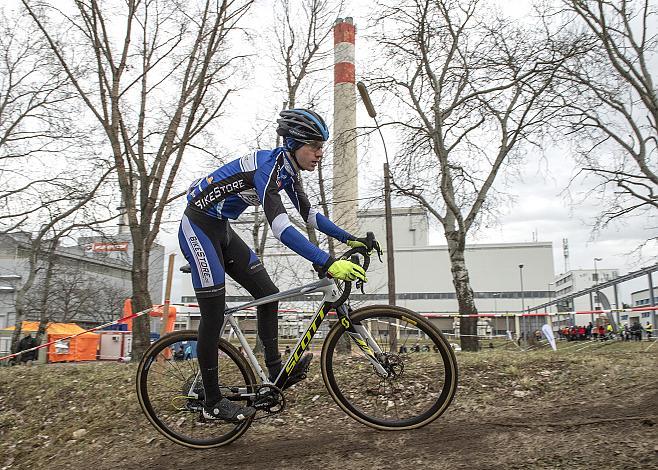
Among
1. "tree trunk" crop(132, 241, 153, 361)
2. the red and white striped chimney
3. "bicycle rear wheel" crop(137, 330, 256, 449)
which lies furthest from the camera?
the red and white striped chimney

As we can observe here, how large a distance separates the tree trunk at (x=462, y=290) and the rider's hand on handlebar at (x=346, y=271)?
38.3 ft

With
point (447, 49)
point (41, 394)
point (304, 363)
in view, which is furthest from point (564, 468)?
point (447, 49)

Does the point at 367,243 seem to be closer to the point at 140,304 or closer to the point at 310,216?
the point at 310,216

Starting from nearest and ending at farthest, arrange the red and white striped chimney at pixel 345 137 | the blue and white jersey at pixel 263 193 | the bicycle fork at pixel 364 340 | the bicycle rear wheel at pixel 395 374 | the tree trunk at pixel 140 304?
the blue and white jersey at pixel 263 193
the bicycle rear wheel at pixel 395 374
the bicycle fork at pixel 364 340
the tree trunk at pixel 140 304
the red and white striped chimney at pixel 345 137

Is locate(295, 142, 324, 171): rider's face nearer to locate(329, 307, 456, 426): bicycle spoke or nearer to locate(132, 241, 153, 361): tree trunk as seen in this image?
locate(329, 307, 456, 426): bicycle spoke

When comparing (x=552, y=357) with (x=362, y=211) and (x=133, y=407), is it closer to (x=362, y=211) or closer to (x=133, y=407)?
(x=133, y=407)

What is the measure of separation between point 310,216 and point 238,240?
27.0 inches

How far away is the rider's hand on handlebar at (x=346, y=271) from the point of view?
3.63m

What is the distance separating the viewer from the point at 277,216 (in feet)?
12.4

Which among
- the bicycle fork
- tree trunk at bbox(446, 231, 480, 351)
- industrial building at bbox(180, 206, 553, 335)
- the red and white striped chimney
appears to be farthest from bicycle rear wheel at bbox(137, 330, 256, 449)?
industrial building at bbox(180, 206, 553, 335)

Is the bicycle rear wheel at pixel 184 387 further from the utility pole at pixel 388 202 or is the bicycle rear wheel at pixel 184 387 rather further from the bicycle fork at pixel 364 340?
Answer: the utility pole at pixel 388 202

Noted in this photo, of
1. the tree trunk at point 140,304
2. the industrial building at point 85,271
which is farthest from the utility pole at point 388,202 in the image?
the tree trunk at point 140,304

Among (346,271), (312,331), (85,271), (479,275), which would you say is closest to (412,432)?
(312,331)

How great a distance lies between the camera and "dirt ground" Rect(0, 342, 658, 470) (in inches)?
142
